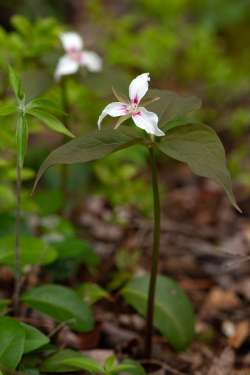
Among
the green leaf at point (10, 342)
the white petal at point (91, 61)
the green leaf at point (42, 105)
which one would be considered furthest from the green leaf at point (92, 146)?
the white petal at point (91, 61)

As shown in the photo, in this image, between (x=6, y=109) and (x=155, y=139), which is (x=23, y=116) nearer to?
(x=6, y=109)

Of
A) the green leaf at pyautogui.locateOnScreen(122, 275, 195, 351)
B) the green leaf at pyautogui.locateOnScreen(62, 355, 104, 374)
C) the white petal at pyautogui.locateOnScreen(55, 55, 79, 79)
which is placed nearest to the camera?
the green leaf at pyautogui.locateOnScreen(62, 355, 104, 374)

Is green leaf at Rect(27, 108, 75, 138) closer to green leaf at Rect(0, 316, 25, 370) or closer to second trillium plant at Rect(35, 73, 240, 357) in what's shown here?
second trillium plant at Rect(35, 73, 240, 357)

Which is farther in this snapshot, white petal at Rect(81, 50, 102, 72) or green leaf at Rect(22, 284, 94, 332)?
white petal at Rect(81, 50, 102, 72)

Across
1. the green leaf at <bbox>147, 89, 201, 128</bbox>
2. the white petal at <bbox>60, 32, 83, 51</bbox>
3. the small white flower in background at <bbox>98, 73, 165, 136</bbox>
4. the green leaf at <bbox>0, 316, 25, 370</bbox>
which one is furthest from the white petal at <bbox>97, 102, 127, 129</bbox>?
the white petal at <bbox>60, 32, 83, 51</bbox>

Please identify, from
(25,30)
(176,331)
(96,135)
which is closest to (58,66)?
(25,30)

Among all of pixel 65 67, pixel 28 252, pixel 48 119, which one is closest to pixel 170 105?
pixel 48 119

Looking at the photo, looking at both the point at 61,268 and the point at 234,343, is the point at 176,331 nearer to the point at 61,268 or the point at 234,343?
the point at 234,343
